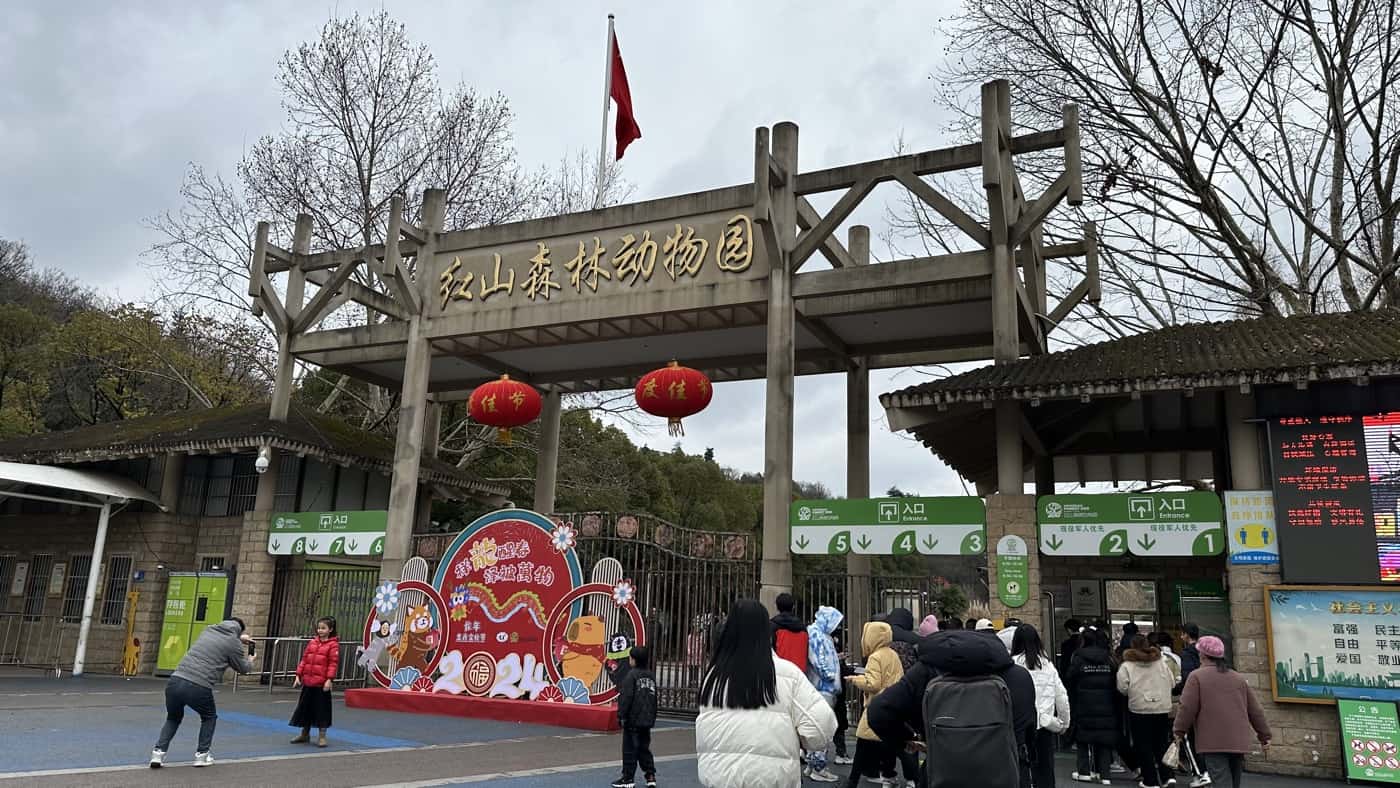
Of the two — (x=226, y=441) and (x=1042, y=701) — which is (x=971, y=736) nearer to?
(x=1042, y=701)

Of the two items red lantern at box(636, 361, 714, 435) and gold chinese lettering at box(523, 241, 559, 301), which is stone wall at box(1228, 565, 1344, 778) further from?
gold chinese lettering at box(523, 241, 559, 301)

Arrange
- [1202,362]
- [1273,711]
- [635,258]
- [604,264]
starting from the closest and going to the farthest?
1. [1273,711]
2. [1202,362]
3. [635,258]
4. [604,264]

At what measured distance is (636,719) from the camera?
7.08 metres

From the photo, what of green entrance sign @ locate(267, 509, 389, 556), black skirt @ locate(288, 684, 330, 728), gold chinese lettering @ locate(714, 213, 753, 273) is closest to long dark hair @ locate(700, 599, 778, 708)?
black skirt @ locate(288, 684, 330, 728)


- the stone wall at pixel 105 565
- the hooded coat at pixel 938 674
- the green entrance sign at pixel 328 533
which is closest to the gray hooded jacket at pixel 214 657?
the hooded coat at pixel 938 674

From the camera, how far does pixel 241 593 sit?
15.8m

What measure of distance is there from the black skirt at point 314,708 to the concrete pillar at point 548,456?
26.1ft

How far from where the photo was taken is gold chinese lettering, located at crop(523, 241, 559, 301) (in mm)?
14360

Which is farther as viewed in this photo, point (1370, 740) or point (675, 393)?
point (675, 393)

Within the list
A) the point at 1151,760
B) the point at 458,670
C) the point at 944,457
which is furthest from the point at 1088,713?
the point at 458,670

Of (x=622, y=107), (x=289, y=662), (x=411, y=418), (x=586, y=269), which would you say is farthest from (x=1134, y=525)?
(x=289, y=662)

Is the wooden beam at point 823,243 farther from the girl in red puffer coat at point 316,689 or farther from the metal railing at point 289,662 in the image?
the metal railing at point 289,662

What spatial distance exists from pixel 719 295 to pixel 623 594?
4.45 meters

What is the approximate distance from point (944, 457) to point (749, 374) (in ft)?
12.0
